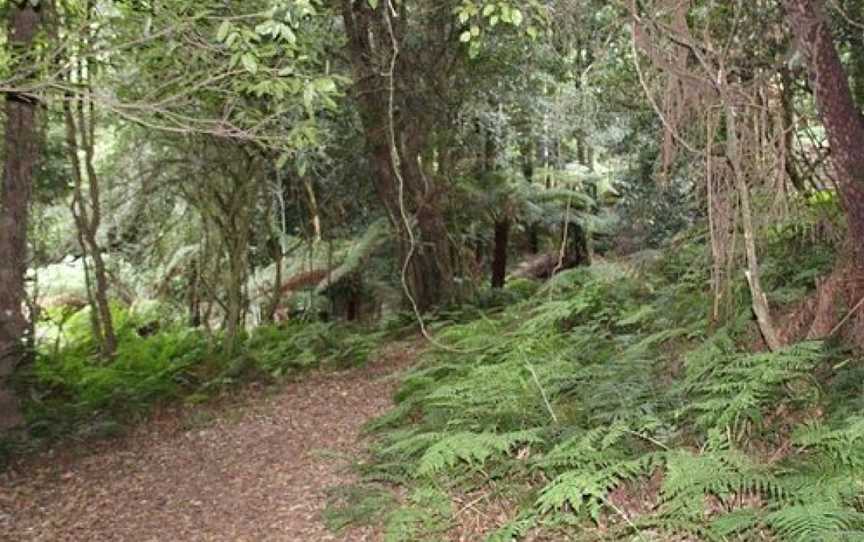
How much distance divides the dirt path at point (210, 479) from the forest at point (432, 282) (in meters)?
0.04

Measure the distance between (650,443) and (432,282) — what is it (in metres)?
6.79

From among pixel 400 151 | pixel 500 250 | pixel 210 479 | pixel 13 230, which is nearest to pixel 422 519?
pixel 210 479

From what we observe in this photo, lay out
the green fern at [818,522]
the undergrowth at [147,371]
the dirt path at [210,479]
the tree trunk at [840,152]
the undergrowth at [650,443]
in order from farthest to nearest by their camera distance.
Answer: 1. the undergrowth at [147,371]
2. the dirt path at [210,479]
3. the tree trunk at [840,152]
4. the undergrowth at [650,443]
5. the green fern at [818,522]

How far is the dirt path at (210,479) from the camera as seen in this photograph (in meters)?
5.10

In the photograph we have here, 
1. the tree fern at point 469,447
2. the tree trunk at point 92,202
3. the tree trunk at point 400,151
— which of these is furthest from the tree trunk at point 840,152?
the tree trunk at point 92,202

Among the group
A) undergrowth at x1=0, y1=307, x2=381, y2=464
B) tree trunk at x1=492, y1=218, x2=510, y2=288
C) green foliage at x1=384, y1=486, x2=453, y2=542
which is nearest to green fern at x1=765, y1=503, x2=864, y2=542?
green foliage at x1=384, y1=486, x2=453, y2=542

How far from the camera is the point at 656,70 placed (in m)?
4.99

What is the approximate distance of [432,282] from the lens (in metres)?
10.9

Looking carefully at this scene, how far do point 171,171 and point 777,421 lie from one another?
8168mm

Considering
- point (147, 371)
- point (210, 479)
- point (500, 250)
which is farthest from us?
point (500, 250)

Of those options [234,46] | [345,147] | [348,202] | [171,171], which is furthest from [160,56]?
[348,202]

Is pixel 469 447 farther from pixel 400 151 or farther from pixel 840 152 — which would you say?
pixel 400 151

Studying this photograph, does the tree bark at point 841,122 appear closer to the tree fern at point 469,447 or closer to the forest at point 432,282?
the forest at point 432,282

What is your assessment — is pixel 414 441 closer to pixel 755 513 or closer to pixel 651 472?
pixel 651 472
